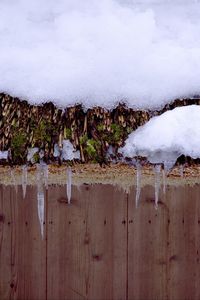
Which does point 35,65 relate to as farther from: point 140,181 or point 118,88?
point 140,181

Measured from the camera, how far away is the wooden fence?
3.08 meters

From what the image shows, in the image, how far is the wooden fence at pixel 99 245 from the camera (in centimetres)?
308

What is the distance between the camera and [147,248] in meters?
3.11

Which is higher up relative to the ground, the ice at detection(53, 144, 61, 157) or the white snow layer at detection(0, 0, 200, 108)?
the white snow layer at detection(0, 0, 200, 108)

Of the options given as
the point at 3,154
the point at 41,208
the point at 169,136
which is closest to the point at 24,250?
the point at 41,208

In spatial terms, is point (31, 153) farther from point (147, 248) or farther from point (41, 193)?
point (147, 248)

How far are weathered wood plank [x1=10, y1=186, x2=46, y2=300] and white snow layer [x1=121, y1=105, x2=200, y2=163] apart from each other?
0.79 meters

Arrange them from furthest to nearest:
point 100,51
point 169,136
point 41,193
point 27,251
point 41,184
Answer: point 27,251
point 41,193
point 41,184
point 100,51
point 169,136

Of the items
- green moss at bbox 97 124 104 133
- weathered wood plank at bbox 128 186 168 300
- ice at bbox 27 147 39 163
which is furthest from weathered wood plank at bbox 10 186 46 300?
green moss at bbox 97 124 104 133

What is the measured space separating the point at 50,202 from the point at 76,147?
2.17 ft

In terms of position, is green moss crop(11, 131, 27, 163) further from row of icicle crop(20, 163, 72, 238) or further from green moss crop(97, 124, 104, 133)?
green moss crop(97, 124, 104, 133)

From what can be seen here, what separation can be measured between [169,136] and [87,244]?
884 mm

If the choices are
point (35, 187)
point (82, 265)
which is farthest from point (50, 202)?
point (82, 265)

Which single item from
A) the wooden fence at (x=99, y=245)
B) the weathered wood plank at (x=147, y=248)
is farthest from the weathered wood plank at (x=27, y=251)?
the weathered wood plank at (x=147, y=248)
